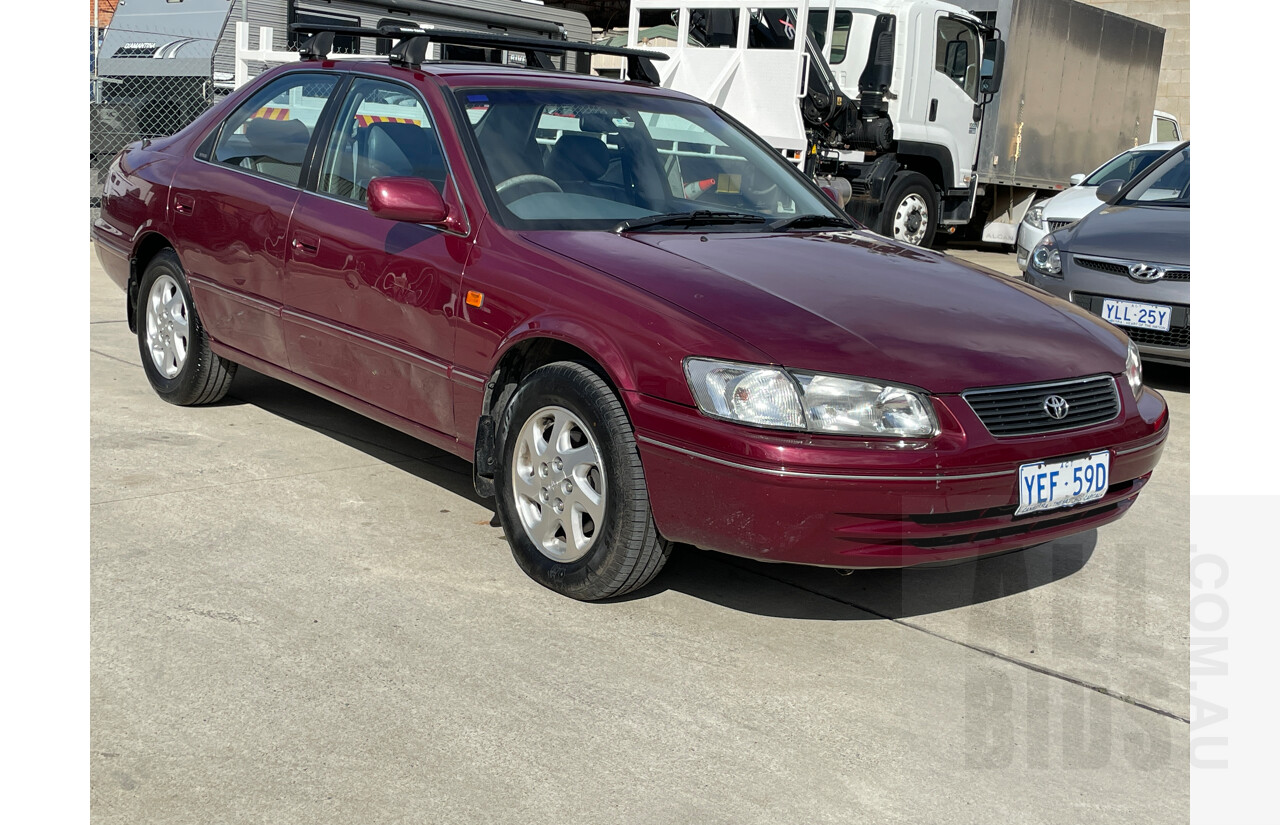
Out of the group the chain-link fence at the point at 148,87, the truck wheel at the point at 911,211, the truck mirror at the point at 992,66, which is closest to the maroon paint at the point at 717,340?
the truck wheel at the point at 911,211

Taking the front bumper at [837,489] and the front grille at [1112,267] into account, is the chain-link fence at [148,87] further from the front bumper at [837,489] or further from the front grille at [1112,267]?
the front bumper at [837,489]

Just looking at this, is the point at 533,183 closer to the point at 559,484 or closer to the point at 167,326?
the point at 559,484

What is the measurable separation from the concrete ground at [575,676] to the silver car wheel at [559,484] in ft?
0.58

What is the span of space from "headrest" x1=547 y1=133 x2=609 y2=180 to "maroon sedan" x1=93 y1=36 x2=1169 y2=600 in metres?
0.01

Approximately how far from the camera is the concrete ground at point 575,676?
9.18ft

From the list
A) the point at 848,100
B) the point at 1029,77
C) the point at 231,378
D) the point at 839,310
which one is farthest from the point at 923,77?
the point at 839,310

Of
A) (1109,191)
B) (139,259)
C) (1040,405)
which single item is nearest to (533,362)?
(1040,405)

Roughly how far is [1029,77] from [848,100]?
3.55 m

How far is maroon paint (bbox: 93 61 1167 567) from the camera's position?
339cm

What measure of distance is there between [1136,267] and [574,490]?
196 inches

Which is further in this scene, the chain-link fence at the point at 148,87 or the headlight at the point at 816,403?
the chain-link fence at the point at 148,87

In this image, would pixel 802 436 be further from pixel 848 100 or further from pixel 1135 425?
pixel 848 100

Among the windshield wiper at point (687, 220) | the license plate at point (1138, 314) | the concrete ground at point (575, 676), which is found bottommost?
the concrete ground at point (575, 676)
